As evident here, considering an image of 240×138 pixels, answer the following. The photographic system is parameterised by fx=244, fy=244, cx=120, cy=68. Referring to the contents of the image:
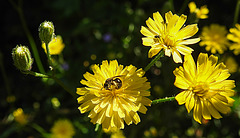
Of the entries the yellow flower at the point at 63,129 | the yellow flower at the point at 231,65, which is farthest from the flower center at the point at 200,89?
the yellow flower at the point at 63,129

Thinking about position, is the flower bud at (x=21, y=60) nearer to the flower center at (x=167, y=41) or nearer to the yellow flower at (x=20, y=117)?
the flower center at (x=167, y=41)

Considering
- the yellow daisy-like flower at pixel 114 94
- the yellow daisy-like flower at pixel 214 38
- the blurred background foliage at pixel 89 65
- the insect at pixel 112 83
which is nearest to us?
the yellow daisy-like flower at pixel 114 94

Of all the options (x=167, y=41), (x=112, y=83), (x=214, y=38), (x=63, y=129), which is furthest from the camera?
(x=63, y=129)

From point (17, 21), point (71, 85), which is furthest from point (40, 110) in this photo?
point (17, 21)

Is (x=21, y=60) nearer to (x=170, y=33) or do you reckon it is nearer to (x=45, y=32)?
(x=45, y=32)

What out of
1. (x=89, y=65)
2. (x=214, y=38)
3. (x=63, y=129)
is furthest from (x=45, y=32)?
(x=214, y=38)

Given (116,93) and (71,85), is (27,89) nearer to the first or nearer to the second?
(71,85)
